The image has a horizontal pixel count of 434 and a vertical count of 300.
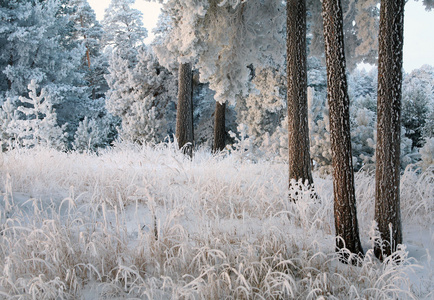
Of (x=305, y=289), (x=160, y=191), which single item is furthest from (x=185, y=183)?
(x=305, y=289)

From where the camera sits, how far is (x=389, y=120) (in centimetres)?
367

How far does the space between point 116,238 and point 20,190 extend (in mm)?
2611

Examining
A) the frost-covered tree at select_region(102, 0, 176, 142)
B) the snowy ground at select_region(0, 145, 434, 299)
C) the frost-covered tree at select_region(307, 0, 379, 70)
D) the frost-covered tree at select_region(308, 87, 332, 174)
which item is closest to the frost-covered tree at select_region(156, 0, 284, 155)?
the frost-covered tree at select_region(307, 0, 379, 70)

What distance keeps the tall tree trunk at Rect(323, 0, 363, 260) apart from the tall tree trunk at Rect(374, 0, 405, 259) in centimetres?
37

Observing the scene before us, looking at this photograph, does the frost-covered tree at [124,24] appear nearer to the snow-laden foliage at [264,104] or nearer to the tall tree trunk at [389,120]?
the snow-laden foliage at [264,104]

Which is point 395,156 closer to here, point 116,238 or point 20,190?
point 116,238

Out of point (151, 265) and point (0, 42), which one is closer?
point (151, 265)

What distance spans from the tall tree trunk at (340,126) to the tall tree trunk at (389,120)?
0.37 metres

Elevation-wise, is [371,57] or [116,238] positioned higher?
[371,57]

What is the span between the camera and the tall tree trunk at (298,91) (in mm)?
5629

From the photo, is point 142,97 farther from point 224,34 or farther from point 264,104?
point 224,34

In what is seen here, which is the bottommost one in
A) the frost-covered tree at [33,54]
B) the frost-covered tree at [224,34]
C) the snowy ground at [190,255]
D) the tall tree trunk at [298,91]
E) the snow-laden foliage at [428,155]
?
the snowy ground at [190,255]

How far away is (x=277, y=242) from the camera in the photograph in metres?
3.43

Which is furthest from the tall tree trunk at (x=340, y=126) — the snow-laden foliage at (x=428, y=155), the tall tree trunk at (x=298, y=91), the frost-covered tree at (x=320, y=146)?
the snow-laden foliage at (x=428, y=155)
